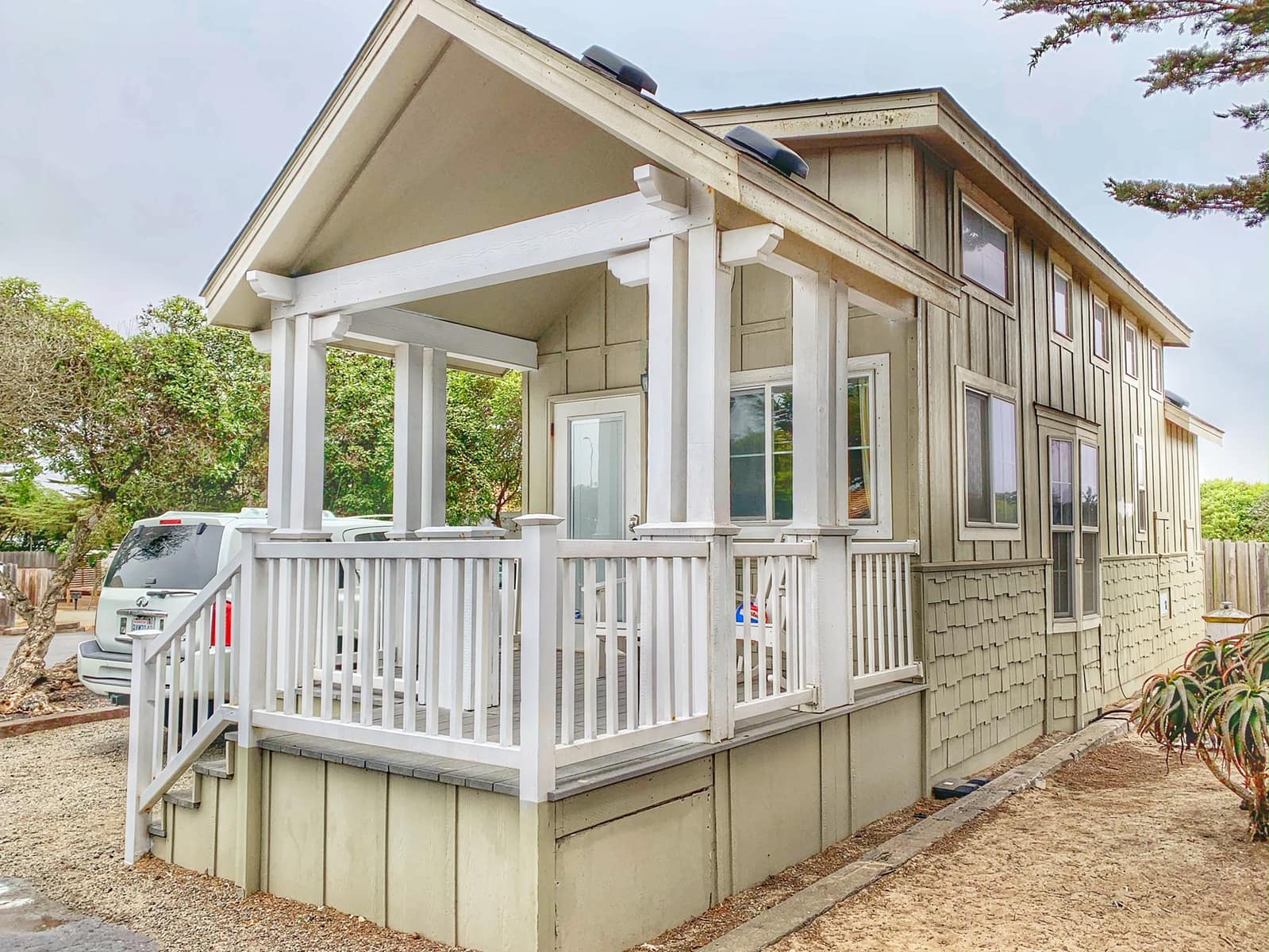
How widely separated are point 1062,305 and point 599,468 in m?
4.87

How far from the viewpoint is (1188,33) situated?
188 inches

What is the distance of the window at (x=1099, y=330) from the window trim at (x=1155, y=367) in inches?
89.9

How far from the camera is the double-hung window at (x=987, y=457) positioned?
275 inches

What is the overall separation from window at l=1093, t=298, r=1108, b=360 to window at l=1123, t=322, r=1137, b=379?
829 mm

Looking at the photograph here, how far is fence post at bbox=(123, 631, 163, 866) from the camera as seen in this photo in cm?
509

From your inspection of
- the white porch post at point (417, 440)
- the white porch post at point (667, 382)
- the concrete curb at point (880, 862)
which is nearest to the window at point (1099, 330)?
the concrete curb at point (880, 862)

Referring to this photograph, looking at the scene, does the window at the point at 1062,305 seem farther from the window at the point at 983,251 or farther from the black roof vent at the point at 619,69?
the black roof vent at the point at 619,69

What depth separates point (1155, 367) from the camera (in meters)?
12.7

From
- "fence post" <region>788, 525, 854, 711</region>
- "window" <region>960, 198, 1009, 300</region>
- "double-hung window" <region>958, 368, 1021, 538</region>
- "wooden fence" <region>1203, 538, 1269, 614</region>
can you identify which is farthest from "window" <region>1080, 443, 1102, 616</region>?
"wooden fence" <region>1203, 538, 1269, 614</region>

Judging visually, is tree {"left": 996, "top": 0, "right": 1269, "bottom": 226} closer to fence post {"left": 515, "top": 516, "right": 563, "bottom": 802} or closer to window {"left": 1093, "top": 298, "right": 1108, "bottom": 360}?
fence post {"left": 515, "top": 516, "right": 563, "bottom": 802}

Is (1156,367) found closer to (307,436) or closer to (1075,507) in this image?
(1075,507)

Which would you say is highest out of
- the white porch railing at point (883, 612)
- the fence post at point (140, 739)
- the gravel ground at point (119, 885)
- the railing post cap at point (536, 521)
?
the railing post cap at point (536, 521)

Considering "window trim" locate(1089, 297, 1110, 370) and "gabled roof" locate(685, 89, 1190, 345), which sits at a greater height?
"gabled roof" locate(685, 89, 1190, 345)

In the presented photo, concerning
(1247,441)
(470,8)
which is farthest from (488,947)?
(1247,441)
